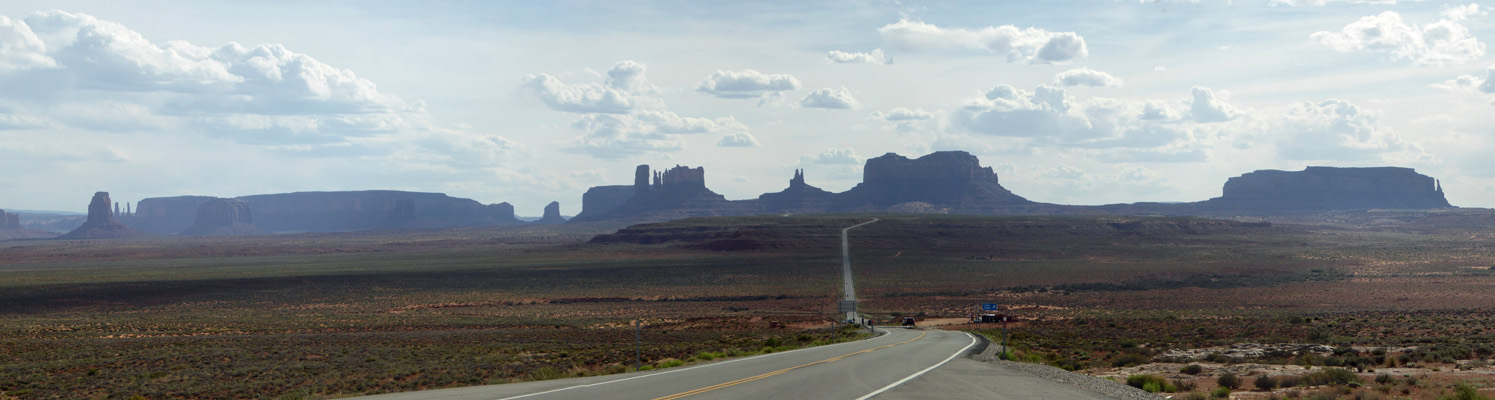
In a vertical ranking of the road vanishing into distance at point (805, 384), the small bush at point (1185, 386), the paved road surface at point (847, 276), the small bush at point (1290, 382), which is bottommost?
the paved road surface at point (847, 276)

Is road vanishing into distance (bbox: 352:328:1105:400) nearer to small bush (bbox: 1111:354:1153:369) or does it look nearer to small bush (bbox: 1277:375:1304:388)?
small bush (bbox: 1277:375:1304:388)

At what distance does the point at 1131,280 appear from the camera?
7925 centimetres

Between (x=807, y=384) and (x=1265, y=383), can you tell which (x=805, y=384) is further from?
(x=1265, y=383)

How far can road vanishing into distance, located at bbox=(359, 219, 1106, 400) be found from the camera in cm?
1573

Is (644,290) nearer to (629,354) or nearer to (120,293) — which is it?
(120,293)

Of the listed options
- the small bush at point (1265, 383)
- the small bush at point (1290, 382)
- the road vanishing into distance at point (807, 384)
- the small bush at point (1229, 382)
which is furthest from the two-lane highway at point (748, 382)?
the small bush at point (1290, 382)

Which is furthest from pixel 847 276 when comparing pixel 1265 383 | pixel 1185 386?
pixel 1185 386

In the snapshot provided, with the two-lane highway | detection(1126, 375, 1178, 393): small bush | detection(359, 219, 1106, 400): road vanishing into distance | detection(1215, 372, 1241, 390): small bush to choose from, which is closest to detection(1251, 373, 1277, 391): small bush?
detection(1215, 372, 1241, 390): small bush

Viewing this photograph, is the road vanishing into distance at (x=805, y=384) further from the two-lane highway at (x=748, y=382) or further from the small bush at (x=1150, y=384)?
the small bush at (x=1150, y=384)

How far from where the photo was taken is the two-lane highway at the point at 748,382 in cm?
1566

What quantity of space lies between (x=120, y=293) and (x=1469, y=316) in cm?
8694

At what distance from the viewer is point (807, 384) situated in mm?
17141

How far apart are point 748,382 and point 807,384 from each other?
3.70 feet

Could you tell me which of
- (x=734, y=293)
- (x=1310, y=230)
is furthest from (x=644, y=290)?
(x=1310, y=230)
